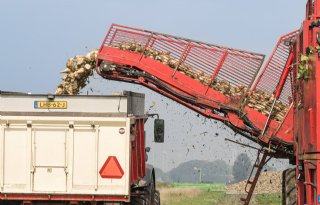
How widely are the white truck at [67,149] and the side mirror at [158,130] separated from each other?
136 cm

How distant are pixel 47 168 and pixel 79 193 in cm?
75

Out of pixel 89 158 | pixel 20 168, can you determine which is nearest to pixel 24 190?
pixel 20 168

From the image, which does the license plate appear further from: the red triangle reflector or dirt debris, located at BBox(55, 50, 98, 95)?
dirt debris, located at BBox(55, 50, 98, 95)

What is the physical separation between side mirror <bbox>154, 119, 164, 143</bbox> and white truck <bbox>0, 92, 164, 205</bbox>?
4.47 feet

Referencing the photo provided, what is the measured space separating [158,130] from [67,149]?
236 cm

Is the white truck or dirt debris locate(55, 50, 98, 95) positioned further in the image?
dirt debris locate(55, 50, 98, 95)

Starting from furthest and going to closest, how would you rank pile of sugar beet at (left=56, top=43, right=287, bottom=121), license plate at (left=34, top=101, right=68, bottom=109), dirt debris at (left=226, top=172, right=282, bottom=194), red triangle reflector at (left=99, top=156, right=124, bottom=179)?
dirt debris at (left=226, top=172, right=282, bottom=194)
pile of sugar beet at (left=56, top=43, right=287, bottom=121)
license plate at (left=34, top=101, right=68, bottom=109)
red triangle reflector at (left=99, top=156, right=124, bottom=179)

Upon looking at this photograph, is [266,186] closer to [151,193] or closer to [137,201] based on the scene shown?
[151,193]

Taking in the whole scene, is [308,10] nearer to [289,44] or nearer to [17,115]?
[289,44]

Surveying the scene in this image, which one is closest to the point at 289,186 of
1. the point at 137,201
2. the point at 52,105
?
the point at 137,201

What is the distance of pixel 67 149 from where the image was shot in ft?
48.9

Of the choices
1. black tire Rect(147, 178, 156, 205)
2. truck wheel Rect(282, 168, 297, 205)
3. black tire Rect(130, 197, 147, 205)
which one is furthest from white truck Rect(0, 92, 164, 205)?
truck wheel Rect(282, 168, 297, 205)

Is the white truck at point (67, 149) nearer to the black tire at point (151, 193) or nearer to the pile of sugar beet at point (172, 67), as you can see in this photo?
the black tire at point (151, 193)

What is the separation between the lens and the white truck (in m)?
14.8
